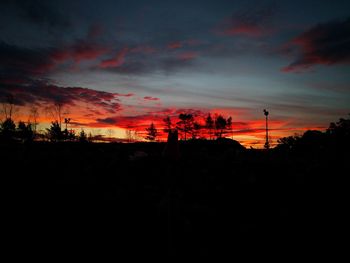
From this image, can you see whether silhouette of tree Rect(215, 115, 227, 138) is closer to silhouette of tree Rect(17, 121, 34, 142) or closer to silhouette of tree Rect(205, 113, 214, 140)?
silhouette of tree Rect(205, 113, 214, 140)

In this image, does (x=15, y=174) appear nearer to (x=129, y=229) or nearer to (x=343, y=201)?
(x=129, y=229)

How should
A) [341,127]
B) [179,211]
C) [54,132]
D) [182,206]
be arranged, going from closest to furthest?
[179,211] < [182,206] < [341,127] < [54,132]

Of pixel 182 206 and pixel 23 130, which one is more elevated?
pixel 23 130

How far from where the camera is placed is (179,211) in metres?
5.03

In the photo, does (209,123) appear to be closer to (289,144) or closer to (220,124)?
(220,124)

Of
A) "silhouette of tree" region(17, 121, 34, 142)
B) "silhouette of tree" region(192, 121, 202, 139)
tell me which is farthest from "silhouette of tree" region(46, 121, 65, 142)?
"silhouette of tree" region(192, 121, 202, 139)

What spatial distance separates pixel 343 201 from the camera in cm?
536

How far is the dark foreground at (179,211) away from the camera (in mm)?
4086

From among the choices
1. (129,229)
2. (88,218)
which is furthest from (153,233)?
(88,218)

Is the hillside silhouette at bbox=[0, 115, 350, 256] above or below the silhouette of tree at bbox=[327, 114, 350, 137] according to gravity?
below

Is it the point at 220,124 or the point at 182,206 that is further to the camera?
the point at 220,124

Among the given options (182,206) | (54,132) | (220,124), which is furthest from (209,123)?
(182,206)

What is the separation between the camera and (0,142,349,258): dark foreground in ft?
13.4

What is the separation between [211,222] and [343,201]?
3185 millimetres
